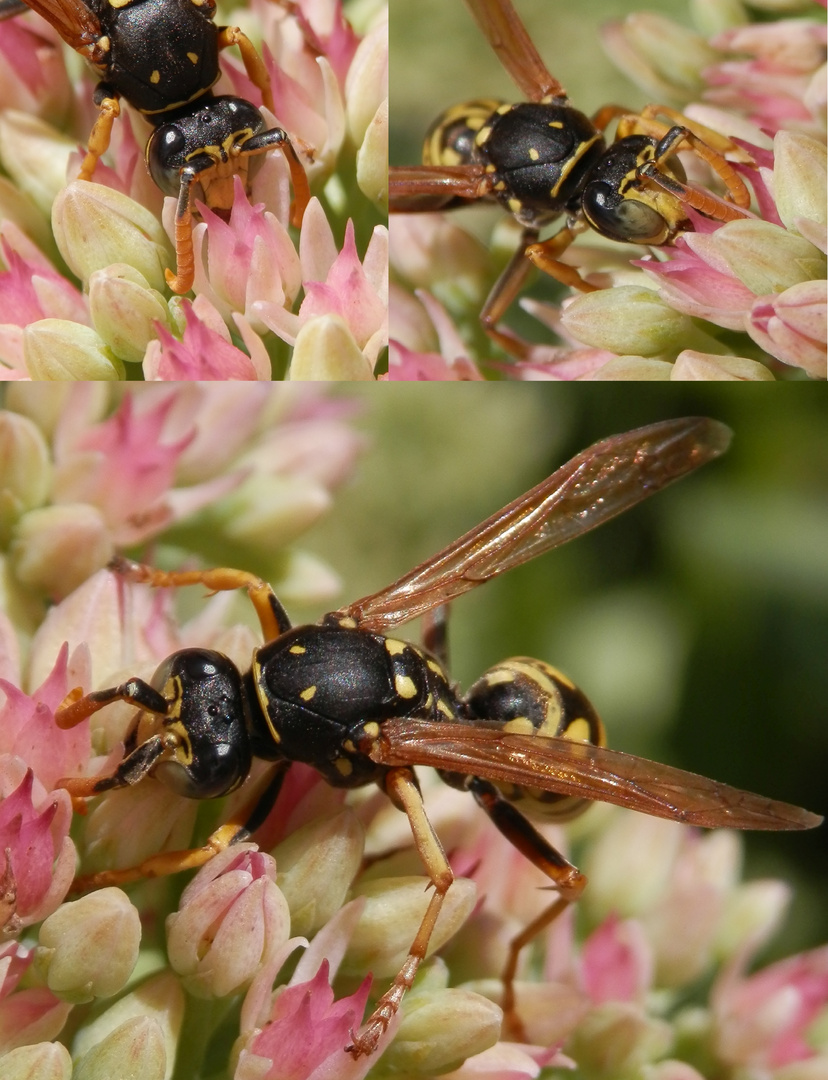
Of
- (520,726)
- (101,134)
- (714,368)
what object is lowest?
(520,726)

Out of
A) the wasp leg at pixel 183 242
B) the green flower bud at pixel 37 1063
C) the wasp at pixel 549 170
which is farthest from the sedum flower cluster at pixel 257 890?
the wasp at pixel 549 170

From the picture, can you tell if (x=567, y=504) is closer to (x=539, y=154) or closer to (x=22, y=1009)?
(x=539, y=154)

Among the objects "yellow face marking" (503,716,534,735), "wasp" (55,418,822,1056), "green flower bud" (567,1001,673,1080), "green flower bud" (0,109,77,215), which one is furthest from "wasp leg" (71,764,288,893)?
"green flower bud" (0,109,77,215)

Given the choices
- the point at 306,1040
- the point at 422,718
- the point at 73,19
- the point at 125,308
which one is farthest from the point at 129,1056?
the point at 73,19

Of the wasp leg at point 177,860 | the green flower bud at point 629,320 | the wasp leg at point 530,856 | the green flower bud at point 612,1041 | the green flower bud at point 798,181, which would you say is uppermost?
the green flower bud at point 798,181

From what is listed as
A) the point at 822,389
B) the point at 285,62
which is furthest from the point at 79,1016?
the point at 822,389

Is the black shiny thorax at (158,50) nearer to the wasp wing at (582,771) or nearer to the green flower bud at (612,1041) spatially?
the wasp wing at (582,771)

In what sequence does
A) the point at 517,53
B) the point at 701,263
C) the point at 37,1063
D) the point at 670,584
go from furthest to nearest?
the point at 670,584
the point at 517,53
the point at 701,263
the point at 37,1063
